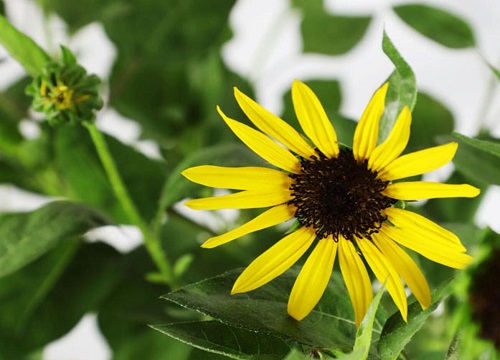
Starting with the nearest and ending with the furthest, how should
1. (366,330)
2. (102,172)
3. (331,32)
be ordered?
(366,330), (102,172), (331,32)

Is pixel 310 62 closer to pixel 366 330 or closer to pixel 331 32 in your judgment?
pixel 331 32

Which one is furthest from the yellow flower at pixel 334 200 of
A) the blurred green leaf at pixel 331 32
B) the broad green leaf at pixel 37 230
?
the blurred green leaf at pixel 331 32

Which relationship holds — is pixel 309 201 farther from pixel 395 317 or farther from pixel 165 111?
pixel 165 111

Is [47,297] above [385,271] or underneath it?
underneath

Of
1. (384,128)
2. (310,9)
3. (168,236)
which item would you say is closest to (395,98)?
(384,128)

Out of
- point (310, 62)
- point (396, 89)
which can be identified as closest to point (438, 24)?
point (396, 89)

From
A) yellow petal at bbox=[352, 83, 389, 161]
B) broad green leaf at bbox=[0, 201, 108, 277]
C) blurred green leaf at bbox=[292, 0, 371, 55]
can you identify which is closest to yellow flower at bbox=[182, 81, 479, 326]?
yellow petal at bbox=[352, 83, 389, 161]

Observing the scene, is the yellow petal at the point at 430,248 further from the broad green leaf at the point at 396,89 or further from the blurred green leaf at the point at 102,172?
the blurred green leaf at the point at 102,172
